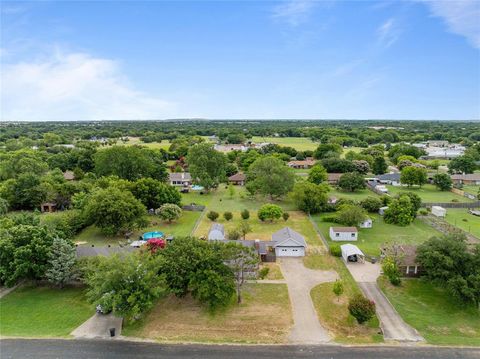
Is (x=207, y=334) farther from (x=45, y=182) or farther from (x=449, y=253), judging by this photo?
(x=45, y=182)

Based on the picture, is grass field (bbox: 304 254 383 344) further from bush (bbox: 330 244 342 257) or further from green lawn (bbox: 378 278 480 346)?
green lawn (bbox: 378 278 480 346)

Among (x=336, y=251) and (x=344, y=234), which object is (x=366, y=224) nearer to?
(x=344, y=234)

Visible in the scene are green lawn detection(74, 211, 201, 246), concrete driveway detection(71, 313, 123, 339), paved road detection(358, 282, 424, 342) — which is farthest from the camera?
green lawn detection(74, 211, 201, 246)

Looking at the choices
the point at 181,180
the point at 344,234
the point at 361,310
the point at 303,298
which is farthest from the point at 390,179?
the point at 361,310

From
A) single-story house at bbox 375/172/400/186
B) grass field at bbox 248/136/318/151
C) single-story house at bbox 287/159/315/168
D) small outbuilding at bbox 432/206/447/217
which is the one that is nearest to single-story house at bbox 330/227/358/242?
small outbuilding at bbox 432/206/447/217

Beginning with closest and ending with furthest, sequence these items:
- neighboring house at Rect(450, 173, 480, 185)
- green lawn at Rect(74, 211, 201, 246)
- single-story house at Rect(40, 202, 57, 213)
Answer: green lawn at Rect(74, 211, 201, 246)
single-story house at Rect(40, 202, 57, 213)
neighboring house at Rect(450, 173, 480, 185)

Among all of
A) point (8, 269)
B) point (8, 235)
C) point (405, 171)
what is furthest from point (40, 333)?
point (405, 171)

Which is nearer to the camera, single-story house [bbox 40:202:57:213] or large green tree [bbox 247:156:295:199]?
single-story house [bbox 40:202:57:213]

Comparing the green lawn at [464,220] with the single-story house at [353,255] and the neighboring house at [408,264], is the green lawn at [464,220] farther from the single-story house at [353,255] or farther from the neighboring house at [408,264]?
the single-story house at [353,255]
